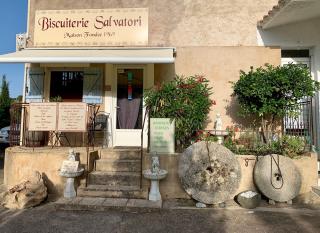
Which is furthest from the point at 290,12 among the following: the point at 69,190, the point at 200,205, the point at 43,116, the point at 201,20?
the point at 69,190

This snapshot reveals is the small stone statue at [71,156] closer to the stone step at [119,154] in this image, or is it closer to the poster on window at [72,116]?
the poster on window at [72,116]

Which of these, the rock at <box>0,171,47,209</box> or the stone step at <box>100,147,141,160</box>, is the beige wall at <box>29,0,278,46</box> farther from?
the rock at <box>0,171,47,209</box>

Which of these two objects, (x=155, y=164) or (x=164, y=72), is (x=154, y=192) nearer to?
(x=155, y=164)

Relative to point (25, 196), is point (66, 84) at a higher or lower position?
higher

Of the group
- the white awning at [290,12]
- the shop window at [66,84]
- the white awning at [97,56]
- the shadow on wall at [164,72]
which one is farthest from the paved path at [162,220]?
the white awning at [290,12]

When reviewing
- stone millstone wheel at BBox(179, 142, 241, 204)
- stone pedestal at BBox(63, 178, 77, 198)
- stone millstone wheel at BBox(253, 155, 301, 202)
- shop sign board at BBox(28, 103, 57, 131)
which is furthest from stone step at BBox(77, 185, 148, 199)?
stone millstone wheel at BBox(253, 155, 301, 202)

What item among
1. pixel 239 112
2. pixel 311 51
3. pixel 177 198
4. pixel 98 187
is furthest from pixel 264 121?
pixel 98 187

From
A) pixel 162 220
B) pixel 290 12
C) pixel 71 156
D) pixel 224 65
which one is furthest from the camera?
pixel 224 65

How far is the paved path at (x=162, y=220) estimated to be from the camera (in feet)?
16.0

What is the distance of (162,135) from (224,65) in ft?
11.5

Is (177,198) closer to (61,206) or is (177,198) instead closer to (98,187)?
(98,187)

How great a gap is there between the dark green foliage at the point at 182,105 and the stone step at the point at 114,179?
1.59 metres

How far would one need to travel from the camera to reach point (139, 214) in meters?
5.60

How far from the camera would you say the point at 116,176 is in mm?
6695
